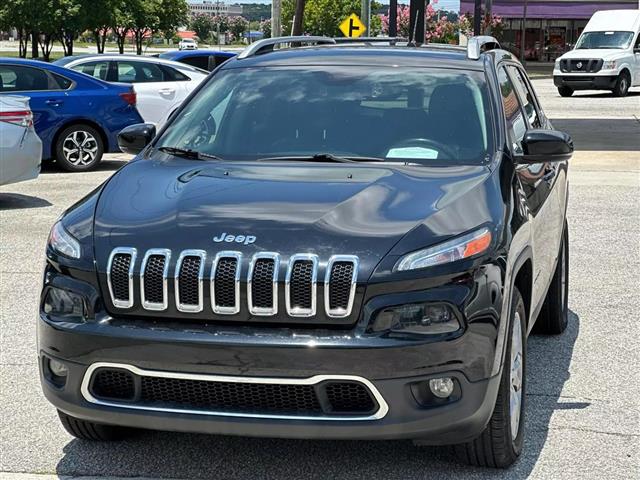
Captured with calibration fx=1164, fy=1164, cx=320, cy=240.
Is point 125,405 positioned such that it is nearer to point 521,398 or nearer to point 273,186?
point 273,186

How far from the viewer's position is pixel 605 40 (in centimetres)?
3562

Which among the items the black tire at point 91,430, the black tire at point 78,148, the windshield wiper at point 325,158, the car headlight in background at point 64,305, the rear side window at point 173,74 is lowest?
the black tire at point 78,148

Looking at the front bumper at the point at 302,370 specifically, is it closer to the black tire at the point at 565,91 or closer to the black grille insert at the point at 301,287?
the black grille insert at the point at 301,287

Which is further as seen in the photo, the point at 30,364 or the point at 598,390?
the point at 30,364

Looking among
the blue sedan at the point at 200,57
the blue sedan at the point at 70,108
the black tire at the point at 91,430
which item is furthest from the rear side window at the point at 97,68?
the black tire at the point at 91,430

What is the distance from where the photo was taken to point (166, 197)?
4695 mm

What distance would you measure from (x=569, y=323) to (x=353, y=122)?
2.48 m

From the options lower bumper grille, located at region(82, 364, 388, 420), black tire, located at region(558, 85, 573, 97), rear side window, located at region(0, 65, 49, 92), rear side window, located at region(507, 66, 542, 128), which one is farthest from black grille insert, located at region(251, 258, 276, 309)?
black tire, located at region(558, 85, 573, 97)

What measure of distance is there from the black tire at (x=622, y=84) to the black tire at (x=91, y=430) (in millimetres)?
30843

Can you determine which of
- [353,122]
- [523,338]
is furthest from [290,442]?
[353,122]

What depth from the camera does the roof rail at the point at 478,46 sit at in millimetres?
5852

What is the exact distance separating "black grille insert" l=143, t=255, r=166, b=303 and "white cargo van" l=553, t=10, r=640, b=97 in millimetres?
30989

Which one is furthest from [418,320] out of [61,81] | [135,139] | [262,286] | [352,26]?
[352,26]

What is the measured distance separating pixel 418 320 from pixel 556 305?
9.23 ft
